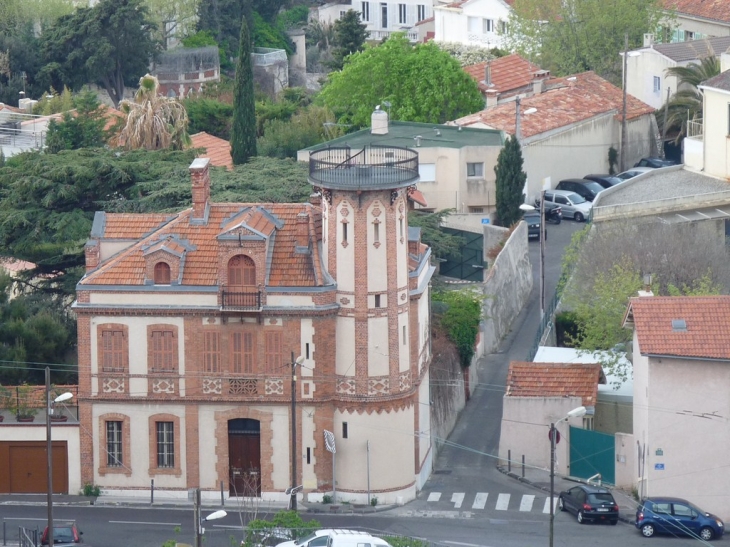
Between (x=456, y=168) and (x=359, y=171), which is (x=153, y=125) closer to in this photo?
(x=456, y=168)

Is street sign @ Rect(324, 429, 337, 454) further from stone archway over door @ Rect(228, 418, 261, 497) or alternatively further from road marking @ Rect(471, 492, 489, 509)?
road marking @ Rect(471, 492, 489, 509)

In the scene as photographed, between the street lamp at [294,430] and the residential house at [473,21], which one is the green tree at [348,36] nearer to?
the residential house at [473,21]

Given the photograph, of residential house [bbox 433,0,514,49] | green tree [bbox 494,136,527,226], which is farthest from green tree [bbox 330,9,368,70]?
green tree [bbox 494,136,527,226]

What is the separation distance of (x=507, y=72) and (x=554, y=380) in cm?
5063

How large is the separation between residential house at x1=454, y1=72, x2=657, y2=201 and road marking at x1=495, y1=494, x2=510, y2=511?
3486 centimetres

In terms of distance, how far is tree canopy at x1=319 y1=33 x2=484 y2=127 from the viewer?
116 metres

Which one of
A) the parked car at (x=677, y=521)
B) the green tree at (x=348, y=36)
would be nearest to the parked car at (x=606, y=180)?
the green tree at (x=348, y=36)

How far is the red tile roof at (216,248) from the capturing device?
2817 inches

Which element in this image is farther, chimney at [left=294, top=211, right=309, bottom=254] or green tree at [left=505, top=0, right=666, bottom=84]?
green tree at [left=505, top=0, right=666, bottom=84]

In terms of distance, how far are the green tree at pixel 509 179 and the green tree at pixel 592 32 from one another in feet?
101

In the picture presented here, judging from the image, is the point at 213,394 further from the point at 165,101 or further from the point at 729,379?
the point at 165,101

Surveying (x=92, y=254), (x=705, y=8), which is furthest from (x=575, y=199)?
(x=705, y=8)

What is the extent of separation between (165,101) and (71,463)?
38006mm

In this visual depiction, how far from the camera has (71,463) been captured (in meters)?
72.6
